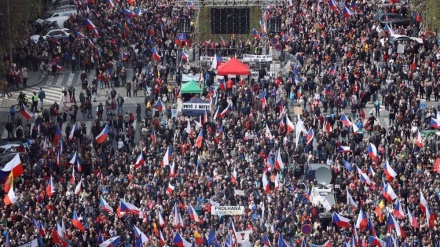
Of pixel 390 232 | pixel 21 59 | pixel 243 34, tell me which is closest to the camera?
pixel 390 232

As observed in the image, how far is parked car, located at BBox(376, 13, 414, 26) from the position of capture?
403 ft

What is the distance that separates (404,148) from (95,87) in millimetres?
22017

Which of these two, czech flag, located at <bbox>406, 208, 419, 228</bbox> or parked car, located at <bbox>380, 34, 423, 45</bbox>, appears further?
parked car, located at <bbox>380, 34, 423, 45</bbox>

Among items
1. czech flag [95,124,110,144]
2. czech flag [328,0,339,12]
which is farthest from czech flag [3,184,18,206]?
czech flag [328,0,339,12]

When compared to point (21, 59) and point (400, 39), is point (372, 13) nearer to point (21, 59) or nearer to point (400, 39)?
point (400, 39)

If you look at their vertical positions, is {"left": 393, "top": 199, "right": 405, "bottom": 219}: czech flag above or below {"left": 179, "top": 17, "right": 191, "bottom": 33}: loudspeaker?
below

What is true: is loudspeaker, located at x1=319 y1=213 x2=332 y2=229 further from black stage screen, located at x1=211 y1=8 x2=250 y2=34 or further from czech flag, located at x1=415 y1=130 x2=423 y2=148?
black stage screen, located at x1=211 y1=8 x2=250 y2=34

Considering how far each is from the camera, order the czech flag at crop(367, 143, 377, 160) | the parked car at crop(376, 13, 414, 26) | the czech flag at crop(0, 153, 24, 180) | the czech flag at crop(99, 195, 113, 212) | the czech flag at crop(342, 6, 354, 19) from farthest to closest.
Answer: the parked car at crop(376, 13, 414, 26), the czech flag at crop(342, 6, 354, 19), the czech flag at crop(367, 143, 377, 160), the czech flag at crop(0, 153, 24, 180), the czech flag at crop(99, 195, 113, 212)

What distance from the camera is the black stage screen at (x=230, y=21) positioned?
122 meters

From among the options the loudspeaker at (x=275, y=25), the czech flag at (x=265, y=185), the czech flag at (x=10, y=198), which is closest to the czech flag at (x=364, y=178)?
the czech flag at (x=265, y=185)

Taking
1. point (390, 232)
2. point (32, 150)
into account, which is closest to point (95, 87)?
point (32, 150)

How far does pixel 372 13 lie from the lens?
409 ft

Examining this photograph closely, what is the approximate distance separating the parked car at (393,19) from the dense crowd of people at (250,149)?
175 cm

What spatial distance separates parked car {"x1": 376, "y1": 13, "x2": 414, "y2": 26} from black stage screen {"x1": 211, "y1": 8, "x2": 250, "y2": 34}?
31.2 ft
